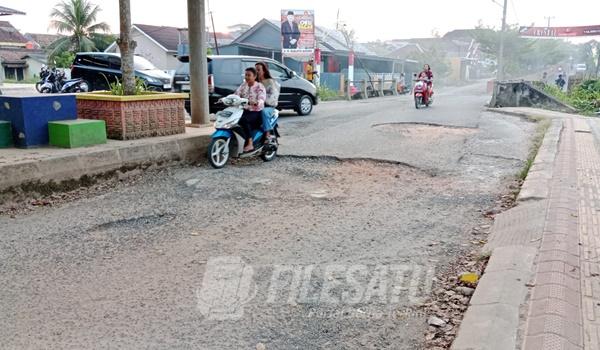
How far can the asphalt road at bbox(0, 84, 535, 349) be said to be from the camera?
3.04 m

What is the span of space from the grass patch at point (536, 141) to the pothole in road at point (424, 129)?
1280 mm

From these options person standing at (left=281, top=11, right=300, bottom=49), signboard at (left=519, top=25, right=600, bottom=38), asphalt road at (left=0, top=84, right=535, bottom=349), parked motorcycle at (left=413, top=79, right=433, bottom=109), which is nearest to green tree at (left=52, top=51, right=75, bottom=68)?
person standing at (left=281, top=11, right=300, bottom=49)

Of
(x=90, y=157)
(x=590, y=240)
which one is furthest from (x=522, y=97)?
(x=90, y=157)

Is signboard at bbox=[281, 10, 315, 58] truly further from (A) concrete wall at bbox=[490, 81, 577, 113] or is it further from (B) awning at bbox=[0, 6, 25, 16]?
(B) awning at bbox=[0, 6, 25, 16]

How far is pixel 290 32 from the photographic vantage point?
28391mm

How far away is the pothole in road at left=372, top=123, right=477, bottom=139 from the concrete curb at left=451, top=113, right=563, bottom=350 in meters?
4.45

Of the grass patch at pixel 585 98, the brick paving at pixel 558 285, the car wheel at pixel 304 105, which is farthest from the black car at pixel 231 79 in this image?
the grass patch at pixel 585 98

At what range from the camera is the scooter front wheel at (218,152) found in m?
7.28

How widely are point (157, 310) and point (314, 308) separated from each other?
958 mm

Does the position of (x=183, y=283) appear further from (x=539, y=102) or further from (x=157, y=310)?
(x=539, y=102)

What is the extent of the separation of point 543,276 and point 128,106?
18.2ft

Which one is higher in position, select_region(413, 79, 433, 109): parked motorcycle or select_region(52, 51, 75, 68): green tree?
select_region(52, 51, 75, 68): green tree

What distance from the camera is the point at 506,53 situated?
194ft

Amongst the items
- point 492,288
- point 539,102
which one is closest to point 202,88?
point 492,288
